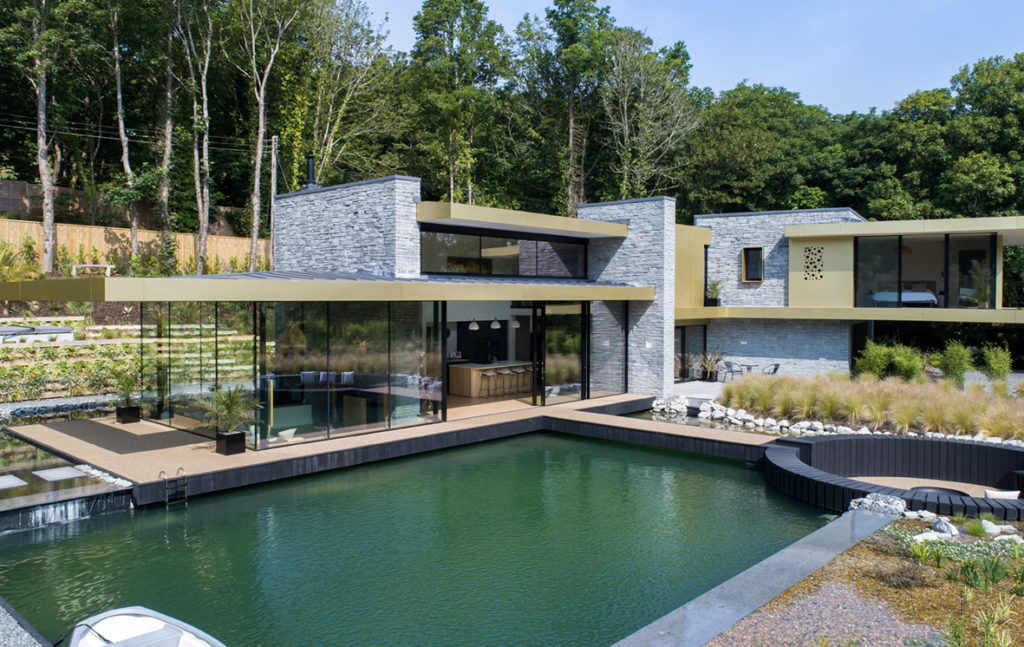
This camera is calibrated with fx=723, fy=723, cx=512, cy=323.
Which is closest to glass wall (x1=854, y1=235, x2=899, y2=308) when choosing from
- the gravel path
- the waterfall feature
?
the gravel path

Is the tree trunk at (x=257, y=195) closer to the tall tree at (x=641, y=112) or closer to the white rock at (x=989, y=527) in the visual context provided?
the tall tree at (x=641, y=112)

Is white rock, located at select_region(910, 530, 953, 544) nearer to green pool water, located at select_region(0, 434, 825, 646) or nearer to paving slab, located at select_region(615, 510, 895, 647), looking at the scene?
paving slab, located at select_region(615, 510, 895, 647)

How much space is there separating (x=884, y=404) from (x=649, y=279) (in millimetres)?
5805

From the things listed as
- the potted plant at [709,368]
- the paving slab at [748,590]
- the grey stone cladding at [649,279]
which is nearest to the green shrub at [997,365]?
the potted plant at [709,368]

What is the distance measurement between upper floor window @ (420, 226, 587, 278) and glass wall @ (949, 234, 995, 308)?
953 cm

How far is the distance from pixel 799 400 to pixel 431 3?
26.3 m

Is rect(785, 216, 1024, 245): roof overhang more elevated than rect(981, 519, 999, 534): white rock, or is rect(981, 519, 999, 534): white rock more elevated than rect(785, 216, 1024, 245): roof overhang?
rect(785, 216, 1024, 245): roof overhang

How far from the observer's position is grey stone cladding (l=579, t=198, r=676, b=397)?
1672 cm

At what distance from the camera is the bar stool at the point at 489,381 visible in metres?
15.6

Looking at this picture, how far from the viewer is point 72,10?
2231 cm

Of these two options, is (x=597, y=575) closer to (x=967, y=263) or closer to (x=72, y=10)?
(x=967, y=263)

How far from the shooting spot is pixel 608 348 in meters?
16.9

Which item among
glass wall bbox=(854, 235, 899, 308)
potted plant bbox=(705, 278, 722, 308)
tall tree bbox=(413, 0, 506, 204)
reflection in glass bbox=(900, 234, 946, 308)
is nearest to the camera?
reflection in glass bbox=(900, 234, 946, 308)

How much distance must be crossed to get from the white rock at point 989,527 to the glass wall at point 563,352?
354 inches
